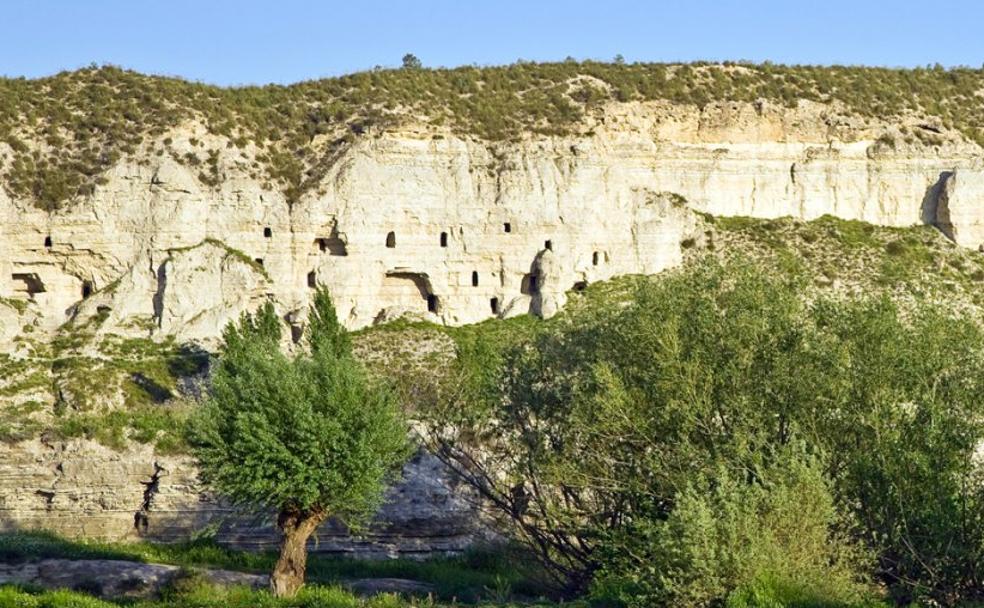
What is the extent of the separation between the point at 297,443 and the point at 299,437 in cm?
21

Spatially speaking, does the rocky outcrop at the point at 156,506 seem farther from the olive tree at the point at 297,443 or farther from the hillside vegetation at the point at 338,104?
the hillside vegetation at the point at 338,104

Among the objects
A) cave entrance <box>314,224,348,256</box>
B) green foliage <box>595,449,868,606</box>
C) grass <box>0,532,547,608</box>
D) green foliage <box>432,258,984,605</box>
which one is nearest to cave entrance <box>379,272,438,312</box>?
cave entrance <box>314,224,348,256</box>

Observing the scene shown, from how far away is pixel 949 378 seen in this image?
3788 centimetres

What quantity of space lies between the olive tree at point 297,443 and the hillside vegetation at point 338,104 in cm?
2422

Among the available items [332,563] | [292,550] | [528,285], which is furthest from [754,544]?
[528,285]

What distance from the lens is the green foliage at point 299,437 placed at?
40312 millimetres

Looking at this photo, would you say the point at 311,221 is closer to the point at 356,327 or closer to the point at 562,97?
the point at 356,327

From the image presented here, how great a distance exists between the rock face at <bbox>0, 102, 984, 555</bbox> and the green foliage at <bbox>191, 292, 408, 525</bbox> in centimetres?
1973

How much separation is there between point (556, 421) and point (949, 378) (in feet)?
31.8

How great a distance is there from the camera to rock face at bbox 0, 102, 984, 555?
6266 cm

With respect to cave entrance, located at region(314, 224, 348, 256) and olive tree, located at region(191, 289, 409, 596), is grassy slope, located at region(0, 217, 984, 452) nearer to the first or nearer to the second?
cave entrance, located at region(314, 224, 348, 256)

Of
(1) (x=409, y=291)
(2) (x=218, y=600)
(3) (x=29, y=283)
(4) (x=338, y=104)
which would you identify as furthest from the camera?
(4) (x=338, y=104)

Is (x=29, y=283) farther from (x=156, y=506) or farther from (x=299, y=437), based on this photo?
(x=299, y=437)

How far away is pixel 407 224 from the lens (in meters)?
65.8
